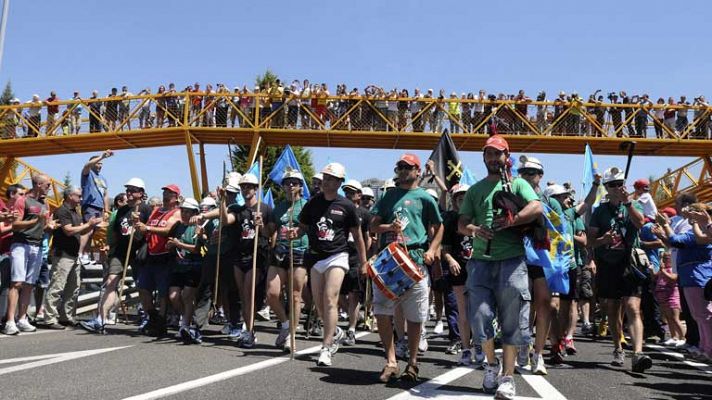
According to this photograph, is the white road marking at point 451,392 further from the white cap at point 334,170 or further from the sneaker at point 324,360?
the white cap at point 334,170

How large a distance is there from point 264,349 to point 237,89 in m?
15.2

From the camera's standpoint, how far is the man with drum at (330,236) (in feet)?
22.1

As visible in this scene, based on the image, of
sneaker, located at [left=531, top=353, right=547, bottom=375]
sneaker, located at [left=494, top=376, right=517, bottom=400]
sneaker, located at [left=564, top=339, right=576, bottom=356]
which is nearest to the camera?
sneaker, located at [left=494, top=376, right=517, bottom=400]

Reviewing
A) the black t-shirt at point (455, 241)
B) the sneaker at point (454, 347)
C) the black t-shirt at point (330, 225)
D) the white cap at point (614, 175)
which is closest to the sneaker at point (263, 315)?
the sneaker at point (454, 347)

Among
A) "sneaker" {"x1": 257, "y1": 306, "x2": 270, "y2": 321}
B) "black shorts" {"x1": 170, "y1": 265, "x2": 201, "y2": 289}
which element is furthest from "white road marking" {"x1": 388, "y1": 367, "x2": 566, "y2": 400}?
"sneaker" {"x1": 257, "y1": 306, "x2": 270, "y2": 321}

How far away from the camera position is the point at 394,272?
5.71 m

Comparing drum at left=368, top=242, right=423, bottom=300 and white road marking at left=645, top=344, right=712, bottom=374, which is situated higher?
drum at left=368, top=242, right=423, bottom=300

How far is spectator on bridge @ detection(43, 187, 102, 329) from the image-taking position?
9945 mm

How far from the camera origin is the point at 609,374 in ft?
21.3

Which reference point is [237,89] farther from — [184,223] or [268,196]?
[184,223]

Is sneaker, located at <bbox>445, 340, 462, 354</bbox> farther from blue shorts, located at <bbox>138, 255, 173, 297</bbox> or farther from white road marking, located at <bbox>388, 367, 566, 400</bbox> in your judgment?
blue shorts, located at <bbox>138, 255, 173, 297</bbox>

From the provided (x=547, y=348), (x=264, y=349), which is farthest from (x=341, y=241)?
(x=547, y=348)

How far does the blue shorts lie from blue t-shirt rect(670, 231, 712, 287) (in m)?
6.65

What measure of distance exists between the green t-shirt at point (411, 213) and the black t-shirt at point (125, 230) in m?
5.12
